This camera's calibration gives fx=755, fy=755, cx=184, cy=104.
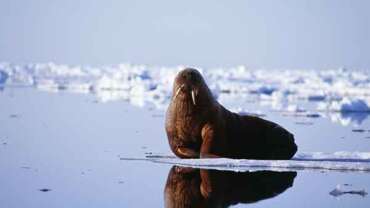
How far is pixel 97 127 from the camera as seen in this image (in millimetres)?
11180

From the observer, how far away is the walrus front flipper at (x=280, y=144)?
8.20 m

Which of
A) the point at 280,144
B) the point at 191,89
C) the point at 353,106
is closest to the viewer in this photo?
the point at 191,89

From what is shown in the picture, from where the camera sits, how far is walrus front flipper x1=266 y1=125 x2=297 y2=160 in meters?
8.20

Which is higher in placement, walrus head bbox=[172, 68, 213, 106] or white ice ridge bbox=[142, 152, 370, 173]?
walrus head bbox=[172, 68, 213, 106]

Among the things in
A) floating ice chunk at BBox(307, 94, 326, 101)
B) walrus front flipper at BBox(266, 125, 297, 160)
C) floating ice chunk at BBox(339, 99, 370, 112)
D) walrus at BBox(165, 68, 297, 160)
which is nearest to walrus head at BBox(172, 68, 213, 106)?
walrus at BBox(165, 68, 297, 160)

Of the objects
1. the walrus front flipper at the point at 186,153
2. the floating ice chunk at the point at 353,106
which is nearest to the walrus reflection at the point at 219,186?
the walrus front flipper at the point at 186,153

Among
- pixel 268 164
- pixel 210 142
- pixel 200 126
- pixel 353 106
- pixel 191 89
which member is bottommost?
pixel 353 106

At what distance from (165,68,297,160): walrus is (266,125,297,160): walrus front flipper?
0.5 inches

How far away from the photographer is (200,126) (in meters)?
7.66

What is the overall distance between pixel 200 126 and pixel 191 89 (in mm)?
402

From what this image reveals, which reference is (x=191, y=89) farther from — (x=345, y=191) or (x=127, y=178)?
(x=345, y=191)

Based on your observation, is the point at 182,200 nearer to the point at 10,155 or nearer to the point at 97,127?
the point at 10,155

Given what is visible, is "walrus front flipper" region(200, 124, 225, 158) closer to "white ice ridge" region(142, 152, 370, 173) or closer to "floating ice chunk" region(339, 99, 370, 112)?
"white ice ridge" region(142, 152, 370, 173)

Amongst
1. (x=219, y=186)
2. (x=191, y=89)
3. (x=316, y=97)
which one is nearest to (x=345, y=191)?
(x=219, y=186)
